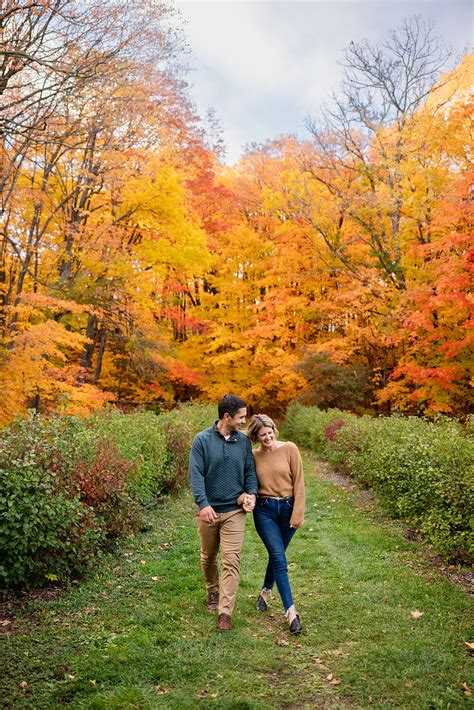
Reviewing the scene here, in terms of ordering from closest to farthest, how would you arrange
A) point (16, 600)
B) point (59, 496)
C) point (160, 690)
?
point (160, 690), point (16, 600), point (59, 496)

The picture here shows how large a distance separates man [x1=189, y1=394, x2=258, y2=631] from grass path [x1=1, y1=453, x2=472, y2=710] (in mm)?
499

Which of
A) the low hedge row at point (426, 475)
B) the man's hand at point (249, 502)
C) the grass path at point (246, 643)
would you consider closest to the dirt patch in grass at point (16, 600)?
the grass path at point (246, 643)

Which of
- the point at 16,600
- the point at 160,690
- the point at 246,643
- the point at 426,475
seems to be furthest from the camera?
the point at 426,475

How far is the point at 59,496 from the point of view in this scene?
5469 mm

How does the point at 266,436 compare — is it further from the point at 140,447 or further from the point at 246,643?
the point at 140,447

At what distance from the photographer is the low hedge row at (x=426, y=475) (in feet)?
20.6

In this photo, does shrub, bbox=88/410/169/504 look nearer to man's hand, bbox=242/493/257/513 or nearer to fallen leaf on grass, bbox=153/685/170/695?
man's hand, bbox=242/493/257/513

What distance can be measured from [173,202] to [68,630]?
14359 mm

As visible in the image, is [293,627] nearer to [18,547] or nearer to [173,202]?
[18,547]

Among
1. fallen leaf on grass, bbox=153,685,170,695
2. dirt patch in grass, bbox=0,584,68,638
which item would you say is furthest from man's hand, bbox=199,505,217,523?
dirt patch in grass, bbox=0,584,68,638

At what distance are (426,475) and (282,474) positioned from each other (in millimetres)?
2884

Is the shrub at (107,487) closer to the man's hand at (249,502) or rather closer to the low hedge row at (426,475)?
the man's hand at (249,502)

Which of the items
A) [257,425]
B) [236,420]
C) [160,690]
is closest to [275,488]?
[257,425]

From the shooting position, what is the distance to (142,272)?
17.3m
